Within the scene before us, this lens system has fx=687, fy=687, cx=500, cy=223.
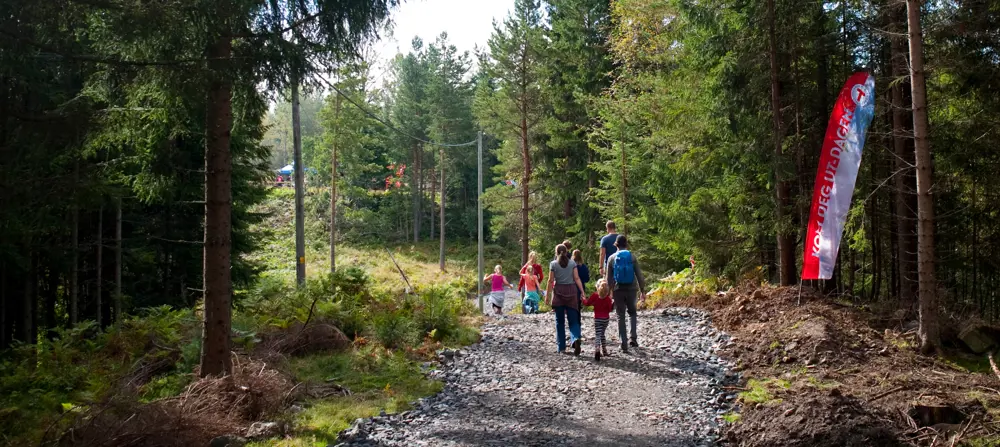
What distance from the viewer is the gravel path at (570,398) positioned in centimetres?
708

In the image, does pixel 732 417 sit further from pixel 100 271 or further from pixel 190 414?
pixel 100 271

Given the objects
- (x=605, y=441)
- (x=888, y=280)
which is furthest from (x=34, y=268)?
(x=888, y=280)

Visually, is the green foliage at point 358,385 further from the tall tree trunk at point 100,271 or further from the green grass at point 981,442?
the tall tree trunk at point 100,271

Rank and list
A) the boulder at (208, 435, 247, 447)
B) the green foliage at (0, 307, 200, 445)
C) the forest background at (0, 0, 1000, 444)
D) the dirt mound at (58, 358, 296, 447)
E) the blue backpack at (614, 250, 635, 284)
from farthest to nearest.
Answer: the blue backpack at (614, 250, 635, 284), the green foliage at (0, 307, 200, 445), the forest background at (0, 0, 1000, 444), the boulder at (208, 435, 247, 447), the dirt mound at (58, 358, 296, 447)

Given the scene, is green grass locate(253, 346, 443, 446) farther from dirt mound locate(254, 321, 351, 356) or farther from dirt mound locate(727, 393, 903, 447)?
dirt mound locate(727, 393, 903, 447)

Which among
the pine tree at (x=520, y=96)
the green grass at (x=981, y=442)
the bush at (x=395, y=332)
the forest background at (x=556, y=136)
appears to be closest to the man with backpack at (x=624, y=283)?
the bush at (x=395, y=332)

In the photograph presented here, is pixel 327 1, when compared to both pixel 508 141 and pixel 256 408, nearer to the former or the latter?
pixel 256 408

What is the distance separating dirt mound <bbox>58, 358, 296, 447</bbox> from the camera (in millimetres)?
6535

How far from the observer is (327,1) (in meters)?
8.41

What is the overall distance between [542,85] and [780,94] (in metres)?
17.8

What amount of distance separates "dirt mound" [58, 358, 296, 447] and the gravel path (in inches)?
51.2

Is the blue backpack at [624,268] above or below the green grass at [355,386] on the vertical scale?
above

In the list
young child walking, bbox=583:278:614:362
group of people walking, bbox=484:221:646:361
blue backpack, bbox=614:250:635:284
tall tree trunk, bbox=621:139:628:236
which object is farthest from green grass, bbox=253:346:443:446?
tall tree trunk, bbox=621:139:628:236

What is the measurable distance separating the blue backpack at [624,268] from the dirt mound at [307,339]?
4.82 meters
